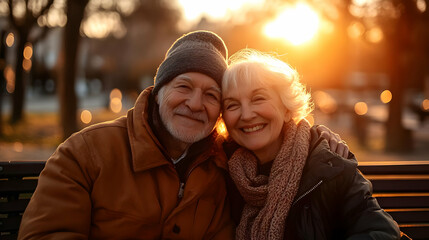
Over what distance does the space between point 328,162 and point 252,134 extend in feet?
1.85

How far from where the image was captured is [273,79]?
300 cm

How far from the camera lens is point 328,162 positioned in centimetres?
268

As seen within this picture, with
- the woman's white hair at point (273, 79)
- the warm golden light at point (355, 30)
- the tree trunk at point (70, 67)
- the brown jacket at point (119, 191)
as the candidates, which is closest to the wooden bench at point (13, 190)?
the brown jacket at point (119, 191)

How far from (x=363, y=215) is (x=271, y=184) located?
0.61m

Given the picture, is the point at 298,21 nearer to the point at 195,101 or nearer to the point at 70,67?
the point at 70,67

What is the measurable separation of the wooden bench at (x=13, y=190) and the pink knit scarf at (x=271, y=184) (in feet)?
4.75

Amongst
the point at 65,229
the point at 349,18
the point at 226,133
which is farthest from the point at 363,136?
the point at 65,229

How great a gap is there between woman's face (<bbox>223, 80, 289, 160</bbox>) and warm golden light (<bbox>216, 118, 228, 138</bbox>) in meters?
0.23

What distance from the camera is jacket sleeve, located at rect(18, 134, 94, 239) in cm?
246

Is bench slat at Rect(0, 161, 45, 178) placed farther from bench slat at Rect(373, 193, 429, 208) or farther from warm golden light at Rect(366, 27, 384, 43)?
warm golden light at Rect(366, 27, 384, 43)

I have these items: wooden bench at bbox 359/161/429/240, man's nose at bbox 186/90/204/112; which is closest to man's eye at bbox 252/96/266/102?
man's nose at bbox 186/90/204/112

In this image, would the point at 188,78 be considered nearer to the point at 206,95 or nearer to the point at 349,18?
the point at 206,95

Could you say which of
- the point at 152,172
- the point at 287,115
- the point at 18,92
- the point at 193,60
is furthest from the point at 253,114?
the point at 18,92

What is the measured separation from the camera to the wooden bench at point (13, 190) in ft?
9.57
